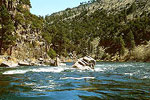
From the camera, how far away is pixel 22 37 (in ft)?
253

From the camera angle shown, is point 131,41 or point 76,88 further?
point 131,41

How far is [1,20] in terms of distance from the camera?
69.1m

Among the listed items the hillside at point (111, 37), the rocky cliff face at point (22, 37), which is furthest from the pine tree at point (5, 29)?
the hillside at point (111, 37)

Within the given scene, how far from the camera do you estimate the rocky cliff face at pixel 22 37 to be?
71.4 metres

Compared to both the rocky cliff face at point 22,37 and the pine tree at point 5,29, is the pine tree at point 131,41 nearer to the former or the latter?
the rocky cliff face at point 22,37

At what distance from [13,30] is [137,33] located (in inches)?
3398

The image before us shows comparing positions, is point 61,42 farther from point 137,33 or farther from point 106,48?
point 137,33

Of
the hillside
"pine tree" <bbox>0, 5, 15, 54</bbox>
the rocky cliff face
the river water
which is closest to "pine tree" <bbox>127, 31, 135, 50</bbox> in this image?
the hillside

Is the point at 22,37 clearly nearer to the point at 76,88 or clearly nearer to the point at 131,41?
the point at 76,88

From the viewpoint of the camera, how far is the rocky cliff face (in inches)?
2813

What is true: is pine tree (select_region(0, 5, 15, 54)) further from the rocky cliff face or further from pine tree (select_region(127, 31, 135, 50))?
pine tree (select_region(127, 31, 135, 50))

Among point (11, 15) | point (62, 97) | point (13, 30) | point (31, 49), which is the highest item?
point (11, 15)

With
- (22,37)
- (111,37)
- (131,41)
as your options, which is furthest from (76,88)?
(111,37)

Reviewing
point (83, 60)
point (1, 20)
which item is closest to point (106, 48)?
point (1, 20)
